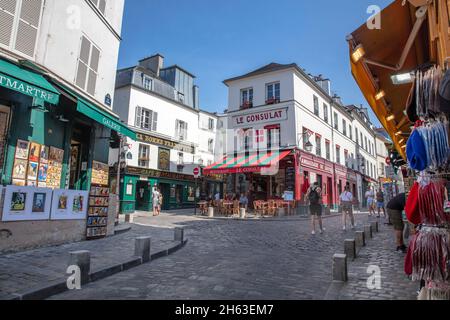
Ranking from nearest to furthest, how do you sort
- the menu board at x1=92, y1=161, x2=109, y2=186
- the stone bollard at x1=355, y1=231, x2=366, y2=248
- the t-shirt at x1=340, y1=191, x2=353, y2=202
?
the stone bollard at x1=355, y1=231, x2=366, y2=248
the menu board at x1=92, y1=161, x2=109, y2=186
the t-shirt at x1=340, y1=191, x2=353, y2=202

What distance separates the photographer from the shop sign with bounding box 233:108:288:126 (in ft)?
62.7

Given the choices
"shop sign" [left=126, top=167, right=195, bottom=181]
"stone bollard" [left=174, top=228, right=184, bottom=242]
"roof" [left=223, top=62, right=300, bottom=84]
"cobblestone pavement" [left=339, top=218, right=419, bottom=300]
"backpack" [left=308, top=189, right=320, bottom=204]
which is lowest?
"cobblestone pavement" [left=339, top=218, right=419, bottom=300]

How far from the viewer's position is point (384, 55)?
12.8ft

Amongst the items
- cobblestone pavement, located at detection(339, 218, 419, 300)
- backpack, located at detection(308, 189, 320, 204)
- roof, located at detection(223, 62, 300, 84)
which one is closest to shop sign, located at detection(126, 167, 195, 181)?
roof, located at detection(223, 62, 300, 84)

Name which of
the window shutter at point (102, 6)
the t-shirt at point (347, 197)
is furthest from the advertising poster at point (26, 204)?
the t-shirt at point (347, 197)

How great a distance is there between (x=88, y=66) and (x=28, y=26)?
211 centimetres

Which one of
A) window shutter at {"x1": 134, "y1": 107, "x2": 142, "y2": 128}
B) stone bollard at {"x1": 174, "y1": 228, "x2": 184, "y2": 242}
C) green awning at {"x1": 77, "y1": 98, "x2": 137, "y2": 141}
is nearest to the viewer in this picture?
green awning at {"x1": 77, "y1": 98, "x2": 137, "y2": 141}

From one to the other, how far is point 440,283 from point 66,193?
7259mm

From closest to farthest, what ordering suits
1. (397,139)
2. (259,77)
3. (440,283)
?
1. (440,283)
2. (397,139)
3. (259,77)

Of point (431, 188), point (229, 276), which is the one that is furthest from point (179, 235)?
point (431, 188)

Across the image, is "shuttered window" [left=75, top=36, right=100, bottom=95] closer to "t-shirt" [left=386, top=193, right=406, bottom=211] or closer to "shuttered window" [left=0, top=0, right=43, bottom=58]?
"shuttered window" [left=0, top=0, right=43, bottom=58]

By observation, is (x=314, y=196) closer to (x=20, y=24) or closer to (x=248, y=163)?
(x=248, y=163)
